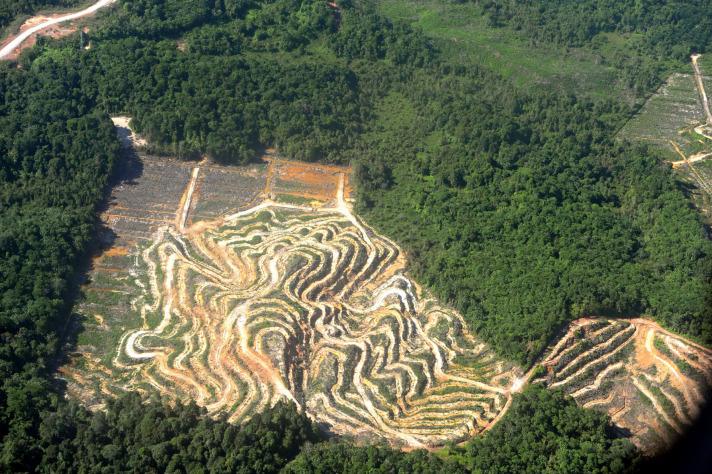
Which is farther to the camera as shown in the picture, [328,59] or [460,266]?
[328,59]

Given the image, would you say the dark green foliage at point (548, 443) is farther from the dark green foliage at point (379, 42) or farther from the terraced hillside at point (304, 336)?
the dark green foliage at point (379, 42)

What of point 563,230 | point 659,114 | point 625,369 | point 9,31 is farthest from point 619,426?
point 9,31

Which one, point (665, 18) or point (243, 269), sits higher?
point (665, 18)

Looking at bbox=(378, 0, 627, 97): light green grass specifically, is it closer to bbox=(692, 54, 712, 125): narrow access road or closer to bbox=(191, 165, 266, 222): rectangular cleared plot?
bbox=(692, 54, 712, 125): narrow access road

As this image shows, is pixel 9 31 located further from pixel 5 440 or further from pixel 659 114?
pixel 659 114

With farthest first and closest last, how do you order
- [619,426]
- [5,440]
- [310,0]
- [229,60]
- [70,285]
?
[310,0]
[229,60]
[70,285]
[619,426]
[5,440]

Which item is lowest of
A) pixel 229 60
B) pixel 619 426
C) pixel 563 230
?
pixel 619 426

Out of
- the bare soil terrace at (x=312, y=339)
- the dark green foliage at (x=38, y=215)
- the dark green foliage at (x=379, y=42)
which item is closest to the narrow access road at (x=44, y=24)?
the dark green foliage at (x=38, y=215)
